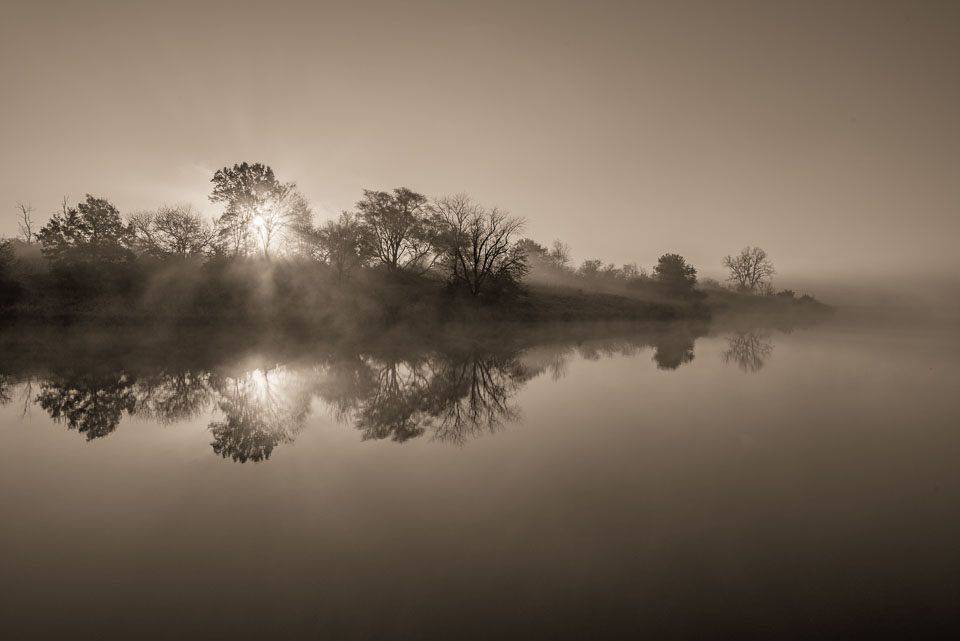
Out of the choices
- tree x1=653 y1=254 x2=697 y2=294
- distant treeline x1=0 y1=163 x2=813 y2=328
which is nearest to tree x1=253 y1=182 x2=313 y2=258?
distant treeline x1=0 y1=163 x2=813 y2=328

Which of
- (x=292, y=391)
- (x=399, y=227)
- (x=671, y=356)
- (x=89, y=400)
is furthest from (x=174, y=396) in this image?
(x=399, y=227)

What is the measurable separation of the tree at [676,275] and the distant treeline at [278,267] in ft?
64.8

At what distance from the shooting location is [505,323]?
48.6m

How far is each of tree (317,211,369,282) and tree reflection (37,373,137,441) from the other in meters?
34.5

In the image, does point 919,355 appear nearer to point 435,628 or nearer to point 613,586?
point 613,586

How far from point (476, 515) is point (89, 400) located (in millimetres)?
14020

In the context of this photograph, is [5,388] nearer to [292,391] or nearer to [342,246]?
[292,391]

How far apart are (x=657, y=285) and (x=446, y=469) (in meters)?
89.0

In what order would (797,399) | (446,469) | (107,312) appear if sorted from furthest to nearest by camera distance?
(107,312)
(797,399)
(446,469)

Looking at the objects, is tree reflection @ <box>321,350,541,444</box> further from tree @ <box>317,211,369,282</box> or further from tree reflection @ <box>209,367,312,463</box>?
tree @ <box>317,211,369,282</box>

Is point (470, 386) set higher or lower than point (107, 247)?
lower

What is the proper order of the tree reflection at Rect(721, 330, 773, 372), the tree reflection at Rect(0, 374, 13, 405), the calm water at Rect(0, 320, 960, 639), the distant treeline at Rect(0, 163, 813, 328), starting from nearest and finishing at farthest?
the calm water at Rect(0, 320, 960, 639) → the tree reflection at Rect(0, 374, 13, 405) → the tree reflection at Rect(721, 330, 773, 372) → the distant treeline at Rect(0, 163, 813, 328)

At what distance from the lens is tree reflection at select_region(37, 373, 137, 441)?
10.3 metres

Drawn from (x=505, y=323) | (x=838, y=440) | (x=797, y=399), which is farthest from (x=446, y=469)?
(x=505, y=323)
